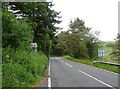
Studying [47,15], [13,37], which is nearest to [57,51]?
[47,15]

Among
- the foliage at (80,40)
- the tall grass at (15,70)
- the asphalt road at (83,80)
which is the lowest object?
the asphalt road at (83,80)

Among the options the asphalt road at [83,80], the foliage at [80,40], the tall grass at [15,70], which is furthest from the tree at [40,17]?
the foliage at [80,40]

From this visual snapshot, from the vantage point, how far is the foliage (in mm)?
91688

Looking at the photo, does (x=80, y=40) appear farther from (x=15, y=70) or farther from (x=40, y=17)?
(x=15, y=70)

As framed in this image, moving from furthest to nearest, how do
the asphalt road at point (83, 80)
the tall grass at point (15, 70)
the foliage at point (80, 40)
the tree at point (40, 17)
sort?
the foliage at point (80, 40)
the tree at point (40, 17)
the asphalt road at point (83, 80)
the tall grass at point (15, 70)

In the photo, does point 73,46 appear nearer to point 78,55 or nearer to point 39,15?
point 78,55

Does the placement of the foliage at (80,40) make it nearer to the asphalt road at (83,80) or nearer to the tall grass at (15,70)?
the asphalt road at (83,80)

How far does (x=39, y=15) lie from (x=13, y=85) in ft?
115

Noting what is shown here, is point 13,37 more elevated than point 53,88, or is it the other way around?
point 13,37

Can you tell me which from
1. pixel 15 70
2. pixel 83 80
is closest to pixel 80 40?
pixel 83 80

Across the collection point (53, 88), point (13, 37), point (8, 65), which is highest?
point (13, 37)

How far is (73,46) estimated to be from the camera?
92812mm

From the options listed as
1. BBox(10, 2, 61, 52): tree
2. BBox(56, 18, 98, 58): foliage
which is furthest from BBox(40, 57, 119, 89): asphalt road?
BBox(56, 18, 98, 58): foliage

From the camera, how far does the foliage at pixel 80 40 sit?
91.7 m
